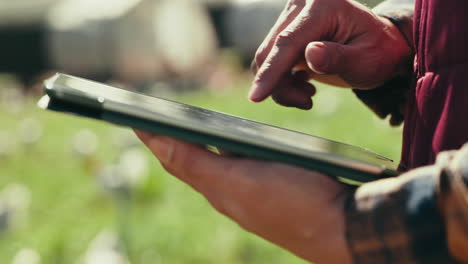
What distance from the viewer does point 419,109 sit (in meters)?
0.75

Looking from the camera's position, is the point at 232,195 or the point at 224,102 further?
the point at 224,102

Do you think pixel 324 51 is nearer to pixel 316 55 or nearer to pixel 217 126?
pixel 316 55

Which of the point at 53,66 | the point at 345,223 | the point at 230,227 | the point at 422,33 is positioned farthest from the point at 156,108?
the point at 53,66

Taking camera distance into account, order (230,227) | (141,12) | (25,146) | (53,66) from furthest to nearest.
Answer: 1. (53,66)
2. (141,12)
3. (25,146)
4. (230,227)

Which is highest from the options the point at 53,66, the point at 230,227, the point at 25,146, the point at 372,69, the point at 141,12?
the point at 372,69

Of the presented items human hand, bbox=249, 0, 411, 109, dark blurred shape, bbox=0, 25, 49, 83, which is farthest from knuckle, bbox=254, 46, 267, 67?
dark blurred shape, bbox=0, 25, 49, 83

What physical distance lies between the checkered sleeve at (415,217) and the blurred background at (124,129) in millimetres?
512

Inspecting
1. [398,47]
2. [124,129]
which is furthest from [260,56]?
[124,129]

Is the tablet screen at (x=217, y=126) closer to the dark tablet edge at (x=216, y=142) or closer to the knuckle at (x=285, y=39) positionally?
the dark tablet edge at (x=216, y=142)

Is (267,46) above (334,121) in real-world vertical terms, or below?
above

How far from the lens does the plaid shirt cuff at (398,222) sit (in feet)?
1.86

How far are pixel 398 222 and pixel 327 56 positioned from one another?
278 mm

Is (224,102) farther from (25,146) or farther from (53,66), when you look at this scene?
(53,66)

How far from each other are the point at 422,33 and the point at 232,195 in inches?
11.4
